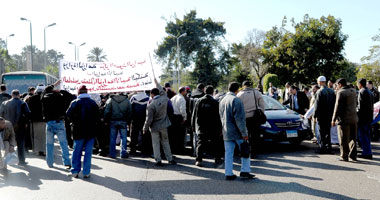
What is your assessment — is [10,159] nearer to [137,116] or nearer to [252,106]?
[137,116]

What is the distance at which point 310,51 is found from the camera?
36.6m

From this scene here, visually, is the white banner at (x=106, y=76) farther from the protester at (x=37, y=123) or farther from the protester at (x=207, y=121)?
the protester at (x=207, y=121)

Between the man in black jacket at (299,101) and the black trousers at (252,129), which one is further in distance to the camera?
the man in black jacket at (299,101)

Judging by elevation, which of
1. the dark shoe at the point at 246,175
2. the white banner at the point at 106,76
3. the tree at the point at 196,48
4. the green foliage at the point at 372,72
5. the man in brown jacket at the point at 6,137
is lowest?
the dark shoe at the point at 246,175

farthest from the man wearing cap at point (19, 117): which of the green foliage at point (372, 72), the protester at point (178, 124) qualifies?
the green foliage at point (372, 72)

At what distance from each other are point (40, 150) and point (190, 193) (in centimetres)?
606

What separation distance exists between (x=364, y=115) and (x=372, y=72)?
116ft

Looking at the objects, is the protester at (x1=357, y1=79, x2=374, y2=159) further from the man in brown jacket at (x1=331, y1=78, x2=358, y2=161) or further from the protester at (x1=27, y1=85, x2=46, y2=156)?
the protester at (x1=27, y1=85, x2=46, y2=156)

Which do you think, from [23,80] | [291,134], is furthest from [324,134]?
[23,80]

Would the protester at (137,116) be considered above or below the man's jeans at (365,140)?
above

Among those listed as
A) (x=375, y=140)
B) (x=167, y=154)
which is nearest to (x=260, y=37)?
(x=375, y=140)

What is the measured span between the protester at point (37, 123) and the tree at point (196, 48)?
46734 mm

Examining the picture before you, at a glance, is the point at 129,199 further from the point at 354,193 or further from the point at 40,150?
the point at 40,150

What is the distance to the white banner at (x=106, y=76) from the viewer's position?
9.68 m
